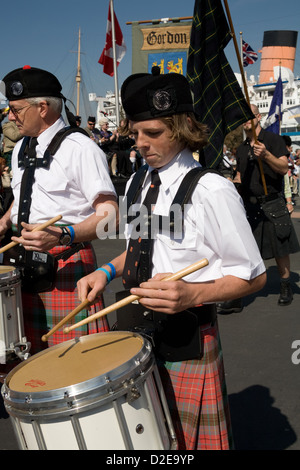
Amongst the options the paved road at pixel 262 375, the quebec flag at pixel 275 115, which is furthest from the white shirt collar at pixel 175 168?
the quebec flag at pixel 275 115

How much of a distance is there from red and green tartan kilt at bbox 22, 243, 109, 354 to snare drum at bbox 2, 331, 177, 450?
899 mm

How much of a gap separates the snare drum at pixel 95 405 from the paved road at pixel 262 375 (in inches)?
62.7

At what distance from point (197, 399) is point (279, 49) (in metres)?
54.7

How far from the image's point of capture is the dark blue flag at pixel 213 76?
3.64 meters

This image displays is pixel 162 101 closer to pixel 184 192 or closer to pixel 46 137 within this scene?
pixel 184 192

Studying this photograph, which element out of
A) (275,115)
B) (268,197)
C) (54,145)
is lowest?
(268,197)

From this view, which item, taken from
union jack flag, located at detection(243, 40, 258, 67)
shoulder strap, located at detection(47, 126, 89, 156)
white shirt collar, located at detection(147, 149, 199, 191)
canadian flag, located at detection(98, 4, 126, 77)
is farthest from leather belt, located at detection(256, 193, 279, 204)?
union jack flag, located at detection(243, 40, 258, 67)

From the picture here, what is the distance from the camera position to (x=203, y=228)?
1.87m

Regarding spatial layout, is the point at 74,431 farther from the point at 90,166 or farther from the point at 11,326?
the point at 90,166

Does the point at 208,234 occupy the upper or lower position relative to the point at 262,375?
A: upper

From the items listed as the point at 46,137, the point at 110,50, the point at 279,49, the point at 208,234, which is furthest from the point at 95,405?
the point at 279,49

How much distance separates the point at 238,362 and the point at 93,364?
2715 millimetres

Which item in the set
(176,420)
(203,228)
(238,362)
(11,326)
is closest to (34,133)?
(11,326)

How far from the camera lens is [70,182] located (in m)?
2.73
